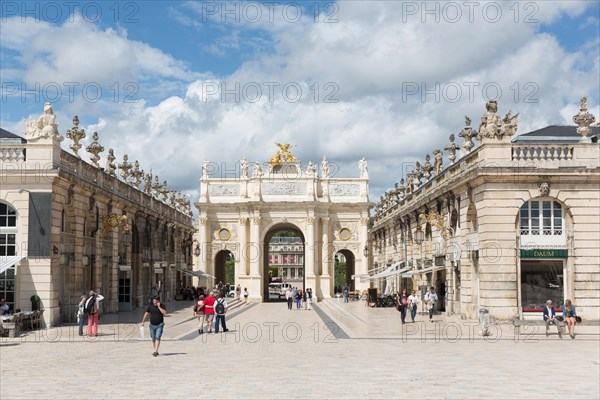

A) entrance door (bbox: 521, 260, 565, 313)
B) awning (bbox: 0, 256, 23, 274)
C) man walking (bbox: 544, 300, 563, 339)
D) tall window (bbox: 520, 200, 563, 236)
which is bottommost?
man walking (bbox: 544, 300, 563, 339)

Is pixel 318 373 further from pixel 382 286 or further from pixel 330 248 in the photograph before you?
pixel 330 248

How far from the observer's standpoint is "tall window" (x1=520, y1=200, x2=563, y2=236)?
99.2 ft

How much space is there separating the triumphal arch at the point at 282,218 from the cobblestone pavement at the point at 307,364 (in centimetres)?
4077

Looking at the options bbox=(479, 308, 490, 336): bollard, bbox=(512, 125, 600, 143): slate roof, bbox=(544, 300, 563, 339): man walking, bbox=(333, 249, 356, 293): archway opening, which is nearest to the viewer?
bbox=(544, 300, 563, 339): man walking

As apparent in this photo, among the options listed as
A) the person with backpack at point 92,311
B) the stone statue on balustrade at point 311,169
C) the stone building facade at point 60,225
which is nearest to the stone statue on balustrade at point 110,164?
the stone building facade at point 60,225

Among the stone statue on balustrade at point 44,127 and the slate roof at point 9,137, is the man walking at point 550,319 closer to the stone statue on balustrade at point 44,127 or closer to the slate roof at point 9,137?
the stone statue on balustrade at point 44,127

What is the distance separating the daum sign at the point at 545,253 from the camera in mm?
29766

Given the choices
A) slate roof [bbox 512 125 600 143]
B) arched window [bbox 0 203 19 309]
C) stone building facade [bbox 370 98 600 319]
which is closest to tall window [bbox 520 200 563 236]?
stone building facade [bbox 370 98 600 319]

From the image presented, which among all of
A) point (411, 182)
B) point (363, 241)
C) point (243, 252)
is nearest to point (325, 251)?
point (363, 241)

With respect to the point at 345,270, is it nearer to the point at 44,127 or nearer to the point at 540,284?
the point at 540,284

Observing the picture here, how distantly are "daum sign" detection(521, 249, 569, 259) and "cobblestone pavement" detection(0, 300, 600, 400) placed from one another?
2.77m

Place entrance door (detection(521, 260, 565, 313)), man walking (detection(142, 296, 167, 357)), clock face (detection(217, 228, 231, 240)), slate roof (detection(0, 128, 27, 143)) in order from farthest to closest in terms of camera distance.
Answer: clock face (detection(217, 228, 231, 240)), slate roof (detection(0, 128, 27, 143)), entrance door (detection(521, 260, 565, 313)), man walking (detection(142, 296, 167, 357))

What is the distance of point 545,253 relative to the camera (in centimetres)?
2975

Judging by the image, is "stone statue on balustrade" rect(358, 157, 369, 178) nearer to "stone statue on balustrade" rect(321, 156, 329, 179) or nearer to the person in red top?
"stone statue on balustrade" rect(321, 156, 329, 179)
